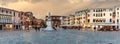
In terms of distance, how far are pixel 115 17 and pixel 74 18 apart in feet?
196

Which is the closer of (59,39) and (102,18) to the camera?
(59,39)

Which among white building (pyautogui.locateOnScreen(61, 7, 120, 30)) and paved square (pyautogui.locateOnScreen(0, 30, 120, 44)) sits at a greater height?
white building (pyautogui.locateOnScreen(61, 7, 120, 30))

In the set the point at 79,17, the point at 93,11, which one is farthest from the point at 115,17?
the point at 79,17

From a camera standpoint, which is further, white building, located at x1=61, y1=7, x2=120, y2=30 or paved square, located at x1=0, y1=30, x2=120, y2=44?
white building, located at x1=61, y1=7, x2=120, y2=30

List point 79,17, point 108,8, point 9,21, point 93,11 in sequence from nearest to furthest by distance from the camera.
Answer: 1. point 9,21
2. point 108,8
3. point 93,11
4. point 79,17

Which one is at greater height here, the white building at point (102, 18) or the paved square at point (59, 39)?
the white building at point (102, 18)

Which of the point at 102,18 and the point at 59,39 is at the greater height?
the point at 102,18

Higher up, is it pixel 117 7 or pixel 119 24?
pixel 117 7

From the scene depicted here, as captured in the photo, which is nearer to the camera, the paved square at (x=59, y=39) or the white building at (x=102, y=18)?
the paved square at (x=59, y=39)

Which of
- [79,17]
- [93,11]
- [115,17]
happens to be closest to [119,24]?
[115,17]

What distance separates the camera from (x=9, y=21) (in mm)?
109875

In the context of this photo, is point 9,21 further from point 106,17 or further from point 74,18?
point 74,18

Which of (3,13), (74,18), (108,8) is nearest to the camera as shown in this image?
(3,13)

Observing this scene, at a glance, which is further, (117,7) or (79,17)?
(79,17)
